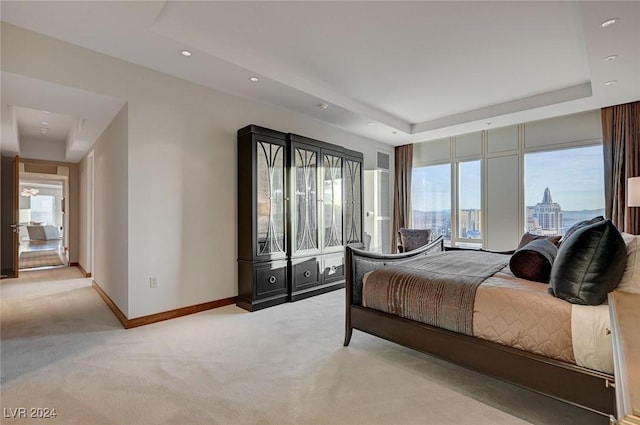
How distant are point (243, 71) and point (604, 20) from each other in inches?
124

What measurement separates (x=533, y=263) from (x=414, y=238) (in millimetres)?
3297

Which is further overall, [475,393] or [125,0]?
[125,0]

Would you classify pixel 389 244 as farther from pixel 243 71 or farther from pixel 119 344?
pixel 119 344

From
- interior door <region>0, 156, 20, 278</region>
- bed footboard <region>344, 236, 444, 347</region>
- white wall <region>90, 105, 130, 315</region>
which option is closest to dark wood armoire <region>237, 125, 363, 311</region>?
white wall <region>90, 105, 130, 315</region>

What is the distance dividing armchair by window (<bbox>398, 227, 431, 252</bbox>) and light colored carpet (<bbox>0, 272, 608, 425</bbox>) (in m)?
2.65

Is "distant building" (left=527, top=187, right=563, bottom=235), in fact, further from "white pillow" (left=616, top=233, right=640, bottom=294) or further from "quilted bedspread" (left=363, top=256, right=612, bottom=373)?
"white pillow" (left=616, top=233, right=640, bottom=294)

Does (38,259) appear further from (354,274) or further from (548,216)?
(548,216)

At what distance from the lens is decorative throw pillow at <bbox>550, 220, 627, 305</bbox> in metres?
1.56

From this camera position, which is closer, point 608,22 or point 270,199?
point 608,22

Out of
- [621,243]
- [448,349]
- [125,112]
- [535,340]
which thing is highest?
[125,112]

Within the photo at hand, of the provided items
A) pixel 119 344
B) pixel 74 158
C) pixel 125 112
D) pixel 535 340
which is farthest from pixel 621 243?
pixel 74 158

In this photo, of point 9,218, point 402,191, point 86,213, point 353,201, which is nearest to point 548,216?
point 402,191

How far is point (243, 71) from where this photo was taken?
3.30 metres

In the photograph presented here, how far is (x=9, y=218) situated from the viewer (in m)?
5.94
